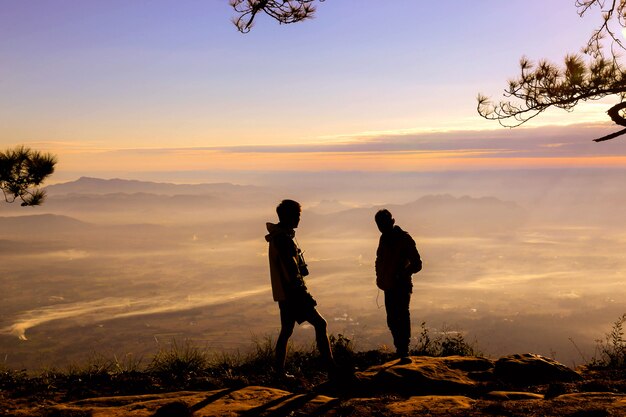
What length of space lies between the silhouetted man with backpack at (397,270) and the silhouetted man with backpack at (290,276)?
1.42 metres

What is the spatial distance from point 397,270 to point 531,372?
6.66 feet

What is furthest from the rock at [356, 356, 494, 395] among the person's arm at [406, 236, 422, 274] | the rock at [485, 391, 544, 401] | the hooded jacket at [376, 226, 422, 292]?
the person's arm at [406, 236, 422, 274]

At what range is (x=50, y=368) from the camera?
23.5 feet

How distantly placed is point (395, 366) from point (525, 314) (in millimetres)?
157138

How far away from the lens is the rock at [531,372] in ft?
20.5

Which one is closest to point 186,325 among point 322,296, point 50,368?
point 322,296

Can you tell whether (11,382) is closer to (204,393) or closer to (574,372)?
(204,393)

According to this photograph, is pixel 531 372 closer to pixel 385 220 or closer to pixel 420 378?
pixel 420 378

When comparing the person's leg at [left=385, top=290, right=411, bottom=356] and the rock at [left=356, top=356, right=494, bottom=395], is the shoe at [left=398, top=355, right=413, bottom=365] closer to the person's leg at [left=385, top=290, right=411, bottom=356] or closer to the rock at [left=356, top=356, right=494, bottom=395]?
the rock at [left=356, top=356, right=494, bottom=395]

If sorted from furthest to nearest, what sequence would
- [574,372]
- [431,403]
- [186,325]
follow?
[186,325] → [574,372] → [431,403]

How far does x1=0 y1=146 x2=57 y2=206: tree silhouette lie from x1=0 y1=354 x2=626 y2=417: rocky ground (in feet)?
12.9

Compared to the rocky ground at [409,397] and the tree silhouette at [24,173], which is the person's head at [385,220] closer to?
the rocky ground at [409,397]

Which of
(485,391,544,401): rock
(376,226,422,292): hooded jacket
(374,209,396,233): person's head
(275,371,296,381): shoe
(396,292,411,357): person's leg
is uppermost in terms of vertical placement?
(374,209,396,233): person's head

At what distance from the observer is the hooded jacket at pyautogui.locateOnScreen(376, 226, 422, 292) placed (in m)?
6.58
